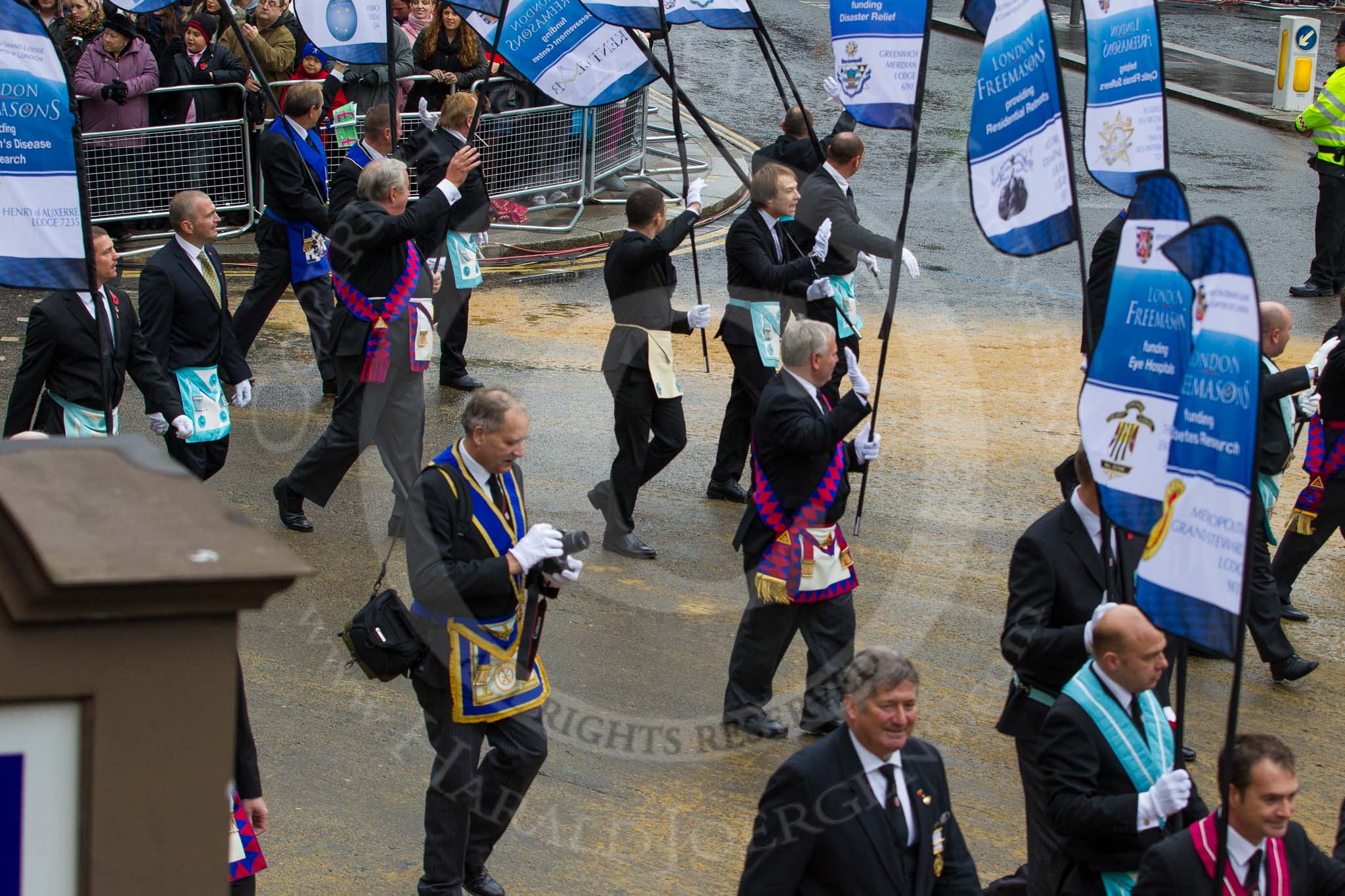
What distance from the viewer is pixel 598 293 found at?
13.3 m

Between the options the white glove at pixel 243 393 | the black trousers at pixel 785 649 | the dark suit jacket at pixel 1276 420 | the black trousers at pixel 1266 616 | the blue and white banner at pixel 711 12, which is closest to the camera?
the black trousers at pixel 785 649

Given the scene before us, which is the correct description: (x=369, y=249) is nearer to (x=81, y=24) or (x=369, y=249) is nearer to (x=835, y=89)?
(x=835, y=89)

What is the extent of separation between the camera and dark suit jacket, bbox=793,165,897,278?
9.04m

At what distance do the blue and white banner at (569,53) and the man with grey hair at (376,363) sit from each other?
38.5 inches

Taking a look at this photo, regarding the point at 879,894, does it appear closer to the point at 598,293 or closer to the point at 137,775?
the point at 137,775

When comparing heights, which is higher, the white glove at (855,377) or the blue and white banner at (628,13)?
the blue and white banner at (628,13)

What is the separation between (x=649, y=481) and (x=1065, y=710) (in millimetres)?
5356

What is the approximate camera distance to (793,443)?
6180 mm

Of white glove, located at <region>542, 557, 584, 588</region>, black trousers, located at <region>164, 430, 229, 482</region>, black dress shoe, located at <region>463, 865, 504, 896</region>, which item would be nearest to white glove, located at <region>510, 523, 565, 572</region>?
white glove, located at <region>542, 557, 584, 588</region>

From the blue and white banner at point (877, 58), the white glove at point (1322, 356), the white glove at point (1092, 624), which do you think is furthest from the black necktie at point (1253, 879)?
the blue and white banner at point (877, 58)

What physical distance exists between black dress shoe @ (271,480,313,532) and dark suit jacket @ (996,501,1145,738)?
4509mm

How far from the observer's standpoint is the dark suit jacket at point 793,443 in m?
6.15

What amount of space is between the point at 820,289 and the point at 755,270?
1.33ft

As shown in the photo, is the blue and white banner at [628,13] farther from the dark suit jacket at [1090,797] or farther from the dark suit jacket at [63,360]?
the dark suit jacket at [1090,797]
